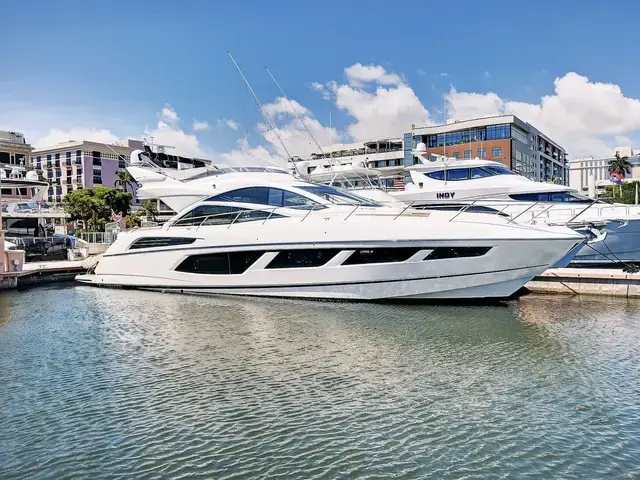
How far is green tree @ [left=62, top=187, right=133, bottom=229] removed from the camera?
49.8 metres

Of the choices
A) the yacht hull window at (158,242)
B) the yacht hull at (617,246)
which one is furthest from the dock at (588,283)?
the yacht hull window at (158,242)

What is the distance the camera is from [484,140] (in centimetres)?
6084

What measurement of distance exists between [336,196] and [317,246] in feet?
9.85

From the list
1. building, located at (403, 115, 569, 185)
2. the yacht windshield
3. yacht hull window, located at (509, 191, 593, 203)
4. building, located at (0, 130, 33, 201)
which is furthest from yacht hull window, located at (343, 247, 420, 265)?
building, located at (403, 115, 569, 185)

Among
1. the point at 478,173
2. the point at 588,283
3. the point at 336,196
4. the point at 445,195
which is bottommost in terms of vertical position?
the point at 588,283

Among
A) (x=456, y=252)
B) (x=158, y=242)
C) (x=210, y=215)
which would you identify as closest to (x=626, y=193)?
(x=456, y=252)

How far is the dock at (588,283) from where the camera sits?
57.4 feet

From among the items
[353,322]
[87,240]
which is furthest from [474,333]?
[87,240]

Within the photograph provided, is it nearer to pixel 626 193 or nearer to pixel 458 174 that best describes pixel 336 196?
pixel 458 174

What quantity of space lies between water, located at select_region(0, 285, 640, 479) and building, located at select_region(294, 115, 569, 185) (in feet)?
145

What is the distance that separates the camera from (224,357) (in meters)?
10.6

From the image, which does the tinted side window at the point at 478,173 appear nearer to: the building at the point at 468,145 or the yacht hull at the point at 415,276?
the yacht hull at the point at 415,276

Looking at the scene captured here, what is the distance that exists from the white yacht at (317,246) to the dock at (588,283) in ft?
13.2

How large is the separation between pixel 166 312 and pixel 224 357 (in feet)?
19.9
